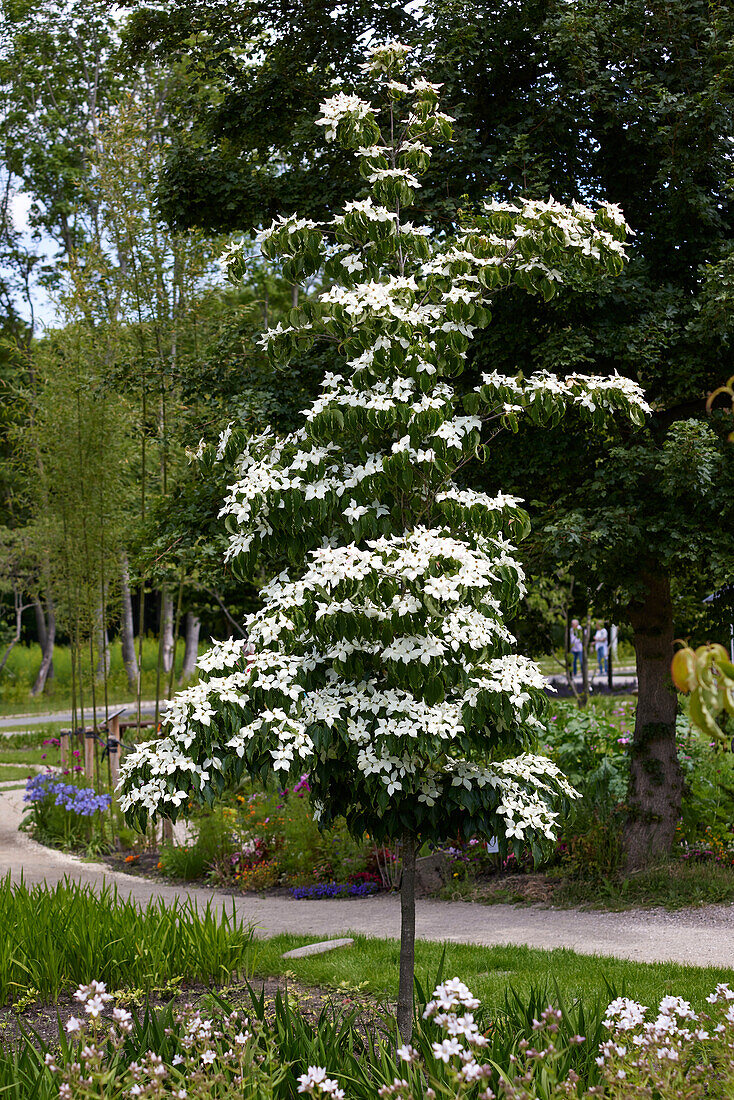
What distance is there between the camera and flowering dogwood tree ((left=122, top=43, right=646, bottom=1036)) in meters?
3.32

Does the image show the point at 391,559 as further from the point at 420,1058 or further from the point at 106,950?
the point at 106,950

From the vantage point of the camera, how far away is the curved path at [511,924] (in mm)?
5789

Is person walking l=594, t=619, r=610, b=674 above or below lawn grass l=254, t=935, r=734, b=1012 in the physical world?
above

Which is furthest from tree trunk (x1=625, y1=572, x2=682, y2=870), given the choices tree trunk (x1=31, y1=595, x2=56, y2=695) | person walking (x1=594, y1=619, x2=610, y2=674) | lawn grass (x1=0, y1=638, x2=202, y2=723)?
tree trunk (x1=31, y1=595, x2=56, y2=695)

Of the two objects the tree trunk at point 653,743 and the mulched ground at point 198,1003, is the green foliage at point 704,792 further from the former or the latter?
the mulched ground at point 198,1003

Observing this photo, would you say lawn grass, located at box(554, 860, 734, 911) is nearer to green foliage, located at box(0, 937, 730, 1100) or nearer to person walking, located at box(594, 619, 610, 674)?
green foliage, located at box(0, 937, 730, 1100)

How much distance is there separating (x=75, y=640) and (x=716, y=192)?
27.2 ft

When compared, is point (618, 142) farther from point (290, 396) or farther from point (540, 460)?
point (290, 396)

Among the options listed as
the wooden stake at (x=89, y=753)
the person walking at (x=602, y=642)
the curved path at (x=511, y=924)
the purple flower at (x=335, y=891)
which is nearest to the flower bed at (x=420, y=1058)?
the curved path at (x=511, y=924)

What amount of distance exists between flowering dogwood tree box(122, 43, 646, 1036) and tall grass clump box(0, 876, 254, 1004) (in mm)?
1376

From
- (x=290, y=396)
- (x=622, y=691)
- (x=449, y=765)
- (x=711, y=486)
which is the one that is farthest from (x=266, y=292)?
(x=449, y=765)

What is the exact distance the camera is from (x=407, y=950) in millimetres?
3779

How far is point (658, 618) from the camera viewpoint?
7.57 m

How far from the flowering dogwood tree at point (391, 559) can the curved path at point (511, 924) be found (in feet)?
6.89
